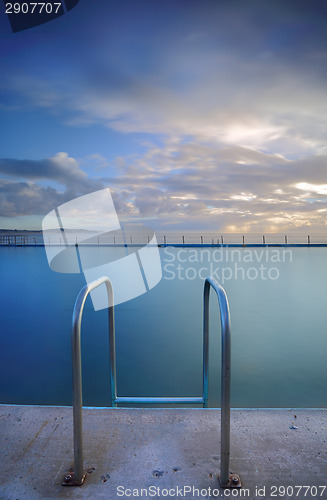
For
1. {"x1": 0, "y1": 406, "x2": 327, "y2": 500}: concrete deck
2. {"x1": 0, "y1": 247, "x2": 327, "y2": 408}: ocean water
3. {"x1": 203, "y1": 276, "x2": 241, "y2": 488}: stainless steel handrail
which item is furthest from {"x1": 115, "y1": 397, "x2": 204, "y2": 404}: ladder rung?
{"x1": 0, "y1": 247, "x2": 327, "y2": 408}: ocean water

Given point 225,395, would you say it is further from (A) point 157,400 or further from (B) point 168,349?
(B) point 168,349

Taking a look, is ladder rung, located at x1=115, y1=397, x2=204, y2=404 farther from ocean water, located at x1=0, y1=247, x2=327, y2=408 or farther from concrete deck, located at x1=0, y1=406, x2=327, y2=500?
ocean water, located at x1=0, y1=247, x2=327, y2=408

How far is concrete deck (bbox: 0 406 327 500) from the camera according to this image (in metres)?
1.35

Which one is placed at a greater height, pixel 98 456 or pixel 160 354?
pixel 98 456

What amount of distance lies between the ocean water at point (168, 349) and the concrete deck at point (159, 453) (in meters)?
1.30

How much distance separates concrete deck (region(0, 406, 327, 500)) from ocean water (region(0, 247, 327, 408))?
4.26 feet

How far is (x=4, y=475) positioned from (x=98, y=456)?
414 millimetres

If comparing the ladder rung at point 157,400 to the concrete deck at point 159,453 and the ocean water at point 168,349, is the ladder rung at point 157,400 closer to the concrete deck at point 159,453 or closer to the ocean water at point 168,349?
the concrete deck at point 159,453

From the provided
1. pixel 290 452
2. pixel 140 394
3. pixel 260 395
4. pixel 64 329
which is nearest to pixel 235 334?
pixel 260 395

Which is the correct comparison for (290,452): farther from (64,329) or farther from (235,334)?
(64,329)

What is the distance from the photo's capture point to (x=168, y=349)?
4.57m

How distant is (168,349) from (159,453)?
3055 mm

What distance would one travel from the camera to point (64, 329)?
5531 millimetres

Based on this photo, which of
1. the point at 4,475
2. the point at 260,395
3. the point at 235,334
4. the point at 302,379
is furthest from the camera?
the point at 235,334
